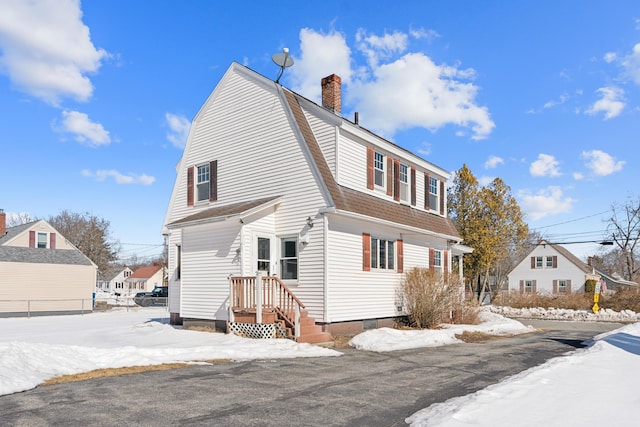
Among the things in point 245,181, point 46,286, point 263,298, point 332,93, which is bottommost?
point 46,286

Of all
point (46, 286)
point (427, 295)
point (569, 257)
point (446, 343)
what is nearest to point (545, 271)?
point (569, 257)

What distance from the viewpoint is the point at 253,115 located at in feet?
52.4

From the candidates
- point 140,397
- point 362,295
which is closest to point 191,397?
point 140,397

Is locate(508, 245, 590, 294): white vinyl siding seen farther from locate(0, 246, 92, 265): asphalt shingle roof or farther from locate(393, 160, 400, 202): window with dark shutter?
locate(0, 246, 92, 265): asphalt shingle roof

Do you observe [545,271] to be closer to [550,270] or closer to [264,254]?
[550,270]

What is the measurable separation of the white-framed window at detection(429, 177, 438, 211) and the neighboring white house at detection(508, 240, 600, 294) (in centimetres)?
3385

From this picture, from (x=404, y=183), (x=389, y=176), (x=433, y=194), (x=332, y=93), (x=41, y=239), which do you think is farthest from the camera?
(x=41, y=239)

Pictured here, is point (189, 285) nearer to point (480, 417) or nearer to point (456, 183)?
point (480, 417)

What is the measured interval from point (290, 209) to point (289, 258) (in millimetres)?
1489

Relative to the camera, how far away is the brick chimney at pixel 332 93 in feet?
58.3

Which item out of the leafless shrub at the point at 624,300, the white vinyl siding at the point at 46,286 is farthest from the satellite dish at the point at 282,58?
the leafless shrub at the point at 624,300

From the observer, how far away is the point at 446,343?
13.8 metres

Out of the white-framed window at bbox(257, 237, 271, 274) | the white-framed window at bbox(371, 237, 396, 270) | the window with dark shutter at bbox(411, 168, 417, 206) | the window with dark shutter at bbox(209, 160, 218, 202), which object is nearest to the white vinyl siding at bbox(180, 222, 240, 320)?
the white-framed window at bbox(257, 237, 271, 274)

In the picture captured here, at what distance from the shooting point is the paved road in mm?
5730
